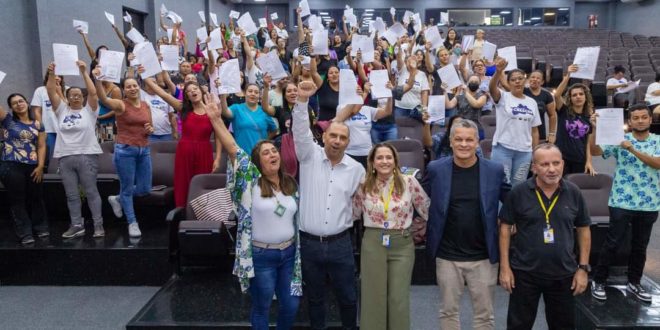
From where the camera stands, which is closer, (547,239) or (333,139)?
(547,239)

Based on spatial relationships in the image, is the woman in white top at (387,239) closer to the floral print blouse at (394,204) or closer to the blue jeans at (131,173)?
the floral print blouse at (394,204)

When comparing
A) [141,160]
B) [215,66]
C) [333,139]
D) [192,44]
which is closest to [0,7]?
[215,66]

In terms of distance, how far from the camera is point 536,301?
8.20 feet

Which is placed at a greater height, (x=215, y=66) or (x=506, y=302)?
(x=215, y=66)

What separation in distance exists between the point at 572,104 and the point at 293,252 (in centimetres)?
261

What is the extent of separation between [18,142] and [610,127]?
440cm

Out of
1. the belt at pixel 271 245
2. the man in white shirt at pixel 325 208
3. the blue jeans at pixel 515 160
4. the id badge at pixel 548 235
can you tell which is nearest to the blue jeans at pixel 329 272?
the man in white shirt at pixel 325 208

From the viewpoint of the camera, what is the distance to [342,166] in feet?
8.77

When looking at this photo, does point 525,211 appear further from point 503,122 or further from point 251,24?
point 251,24

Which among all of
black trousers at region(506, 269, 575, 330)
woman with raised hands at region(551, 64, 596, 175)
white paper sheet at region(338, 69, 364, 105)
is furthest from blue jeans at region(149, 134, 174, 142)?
black trousers at region(506, 269, 575, 330)

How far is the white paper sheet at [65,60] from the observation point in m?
3.88

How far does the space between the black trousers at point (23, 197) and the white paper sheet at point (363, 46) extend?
10.4 ft

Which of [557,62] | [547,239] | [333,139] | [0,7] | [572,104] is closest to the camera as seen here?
[547,239]

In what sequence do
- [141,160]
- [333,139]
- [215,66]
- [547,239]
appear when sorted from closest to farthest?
1. [547,239]
2. [333,139]
3. [141,160]
4. [215,66]
